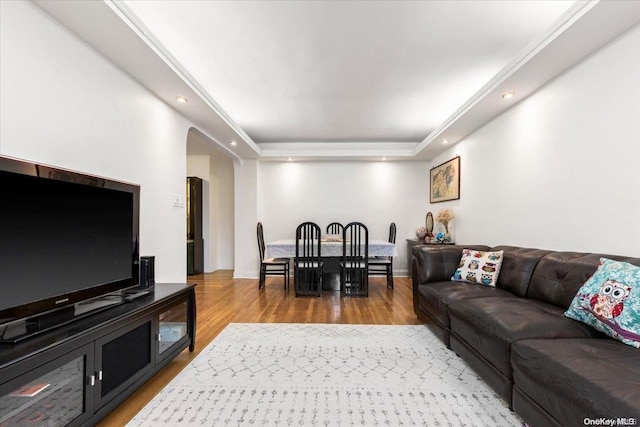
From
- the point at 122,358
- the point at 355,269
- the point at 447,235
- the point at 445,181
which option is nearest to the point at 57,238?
the point at 122,358

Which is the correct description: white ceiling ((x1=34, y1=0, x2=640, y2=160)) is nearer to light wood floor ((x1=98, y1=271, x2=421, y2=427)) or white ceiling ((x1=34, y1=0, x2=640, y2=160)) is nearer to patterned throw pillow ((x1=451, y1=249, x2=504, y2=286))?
patterned throw pillow ((x1=451, y1=249, x2=504, y2=286))

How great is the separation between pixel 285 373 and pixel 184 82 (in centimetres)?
Answer: 261

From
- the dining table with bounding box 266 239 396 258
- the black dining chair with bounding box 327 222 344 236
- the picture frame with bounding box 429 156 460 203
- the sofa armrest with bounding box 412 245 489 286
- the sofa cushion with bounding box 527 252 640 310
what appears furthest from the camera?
the black dining chair with bounding box 327 222 344 236

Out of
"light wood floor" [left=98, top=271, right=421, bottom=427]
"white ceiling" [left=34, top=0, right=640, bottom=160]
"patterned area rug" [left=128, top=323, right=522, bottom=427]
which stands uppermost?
"white ceiling" [left=34, top=0, right=640, bottom=160]

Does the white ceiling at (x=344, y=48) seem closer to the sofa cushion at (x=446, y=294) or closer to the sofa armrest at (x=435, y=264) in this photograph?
the sofa armrest at (x=435, y=264)

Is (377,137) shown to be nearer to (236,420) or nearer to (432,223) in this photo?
(432,223)

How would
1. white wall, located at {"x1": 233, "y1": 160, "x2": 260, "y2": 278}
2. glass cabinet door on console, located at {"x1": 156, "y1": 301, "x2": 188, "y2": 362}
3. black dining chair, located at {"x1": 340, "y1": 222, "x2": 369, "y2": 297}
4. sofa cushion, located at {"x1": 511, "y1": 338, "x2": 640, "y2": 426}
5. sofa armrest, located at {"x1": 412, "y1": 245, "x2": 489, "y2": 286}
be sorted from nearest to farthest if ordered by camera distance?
sofa cushion, located at {"x1": 511, "y1": 338, "x2": 640, "y2": 426}, glass cabinet door on console, located at {"x1": 156, "y1": 301, "x2": 188, "y2": 362}, sofa armrest, located at {"x1": 412, "y1": 245, "x2": 489, "y2": 286}, black dining chair, located at {"x1": 340, "y1": 222, "x2": 369, "y2": 297}, white wall, located at {"x1": 233, "y1": 160, "x2": 260, "y2": 278}

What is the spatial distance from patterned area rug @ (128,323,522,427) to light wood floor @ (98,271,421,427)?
175 millimetres

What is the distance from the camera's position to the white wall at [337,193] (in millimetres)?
5973

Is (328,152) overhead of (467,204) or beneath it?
overhead

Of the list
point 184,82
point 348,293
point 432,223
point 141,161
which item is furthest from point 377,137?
point 141,161

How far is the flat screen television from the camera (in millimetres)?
1287

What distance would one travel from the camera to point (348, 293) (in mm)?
4199

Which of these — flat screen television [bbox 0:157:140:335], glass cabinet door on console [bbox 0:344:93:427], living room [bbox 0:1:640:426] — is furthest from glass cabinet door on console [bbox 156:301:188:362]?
living room [bbox 0:1:640:426]
